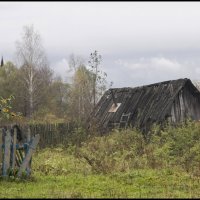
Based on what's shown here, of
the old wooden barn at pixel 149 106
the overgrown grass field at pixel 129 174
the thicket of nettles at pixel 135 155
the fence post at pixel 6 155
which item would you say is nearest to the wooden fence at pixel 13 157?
the fence post at pixel 6 155

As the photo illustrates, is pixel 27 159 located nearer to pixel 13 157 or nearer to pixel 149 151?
pixel 13 157

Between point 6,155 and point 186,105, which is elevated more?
point 186,105

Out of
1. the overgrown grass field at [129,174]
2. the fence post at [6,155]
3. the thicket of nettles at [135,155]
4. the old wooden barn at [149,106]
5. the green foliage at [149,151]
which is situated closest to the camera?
the overgrown grass field at [129,174]

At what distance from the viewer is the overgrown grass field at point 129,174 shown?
384 inches

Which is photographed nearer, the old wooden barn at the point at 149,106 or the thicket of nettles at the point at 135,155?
the thicket of nettles at the point at 135,155

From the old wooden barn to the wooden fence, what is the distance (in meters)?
13.3

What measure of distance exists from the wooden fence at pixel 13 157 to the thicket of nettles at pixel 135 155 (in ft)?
5.65

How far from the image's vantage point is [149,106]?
84.6 ft

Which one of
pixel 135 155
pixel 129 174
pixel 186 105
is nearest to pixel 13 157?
pixel 129 174

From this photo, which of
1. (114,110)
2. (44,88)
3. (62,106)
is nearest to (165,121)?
(114,110)

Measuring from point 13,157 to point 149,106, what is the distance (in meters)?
15.1

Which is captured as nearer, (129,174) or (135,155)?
(129,174)

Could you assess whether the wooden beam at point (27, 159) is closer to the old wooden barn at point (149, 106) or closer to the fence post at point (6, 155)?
the fence post at point (6, 155)

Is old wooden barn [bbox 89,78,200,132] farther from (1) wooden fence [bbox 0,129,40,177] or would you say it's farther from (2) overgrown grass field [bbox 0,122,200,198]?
(1) wooden fence [bbox 0,129,40,177]
